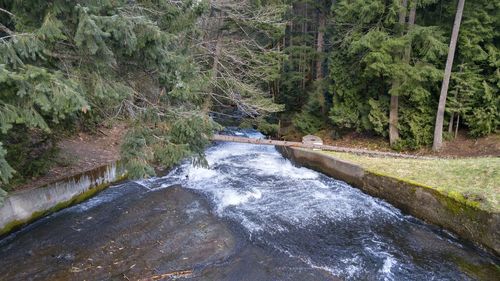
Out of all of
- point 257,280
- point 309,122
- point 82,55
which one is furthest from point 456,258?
point 309,122

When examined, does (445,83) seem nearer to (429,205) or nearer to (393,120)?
(393,120)

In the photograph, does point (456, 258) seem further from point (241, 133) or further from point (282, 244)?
point (241, 133)

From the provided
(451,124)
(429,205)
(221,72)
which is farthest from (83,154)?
(451,124)

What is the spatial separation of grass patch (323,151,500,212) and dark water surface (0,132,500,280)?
815 mm

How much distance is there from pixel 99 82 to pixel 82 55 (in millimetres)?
548

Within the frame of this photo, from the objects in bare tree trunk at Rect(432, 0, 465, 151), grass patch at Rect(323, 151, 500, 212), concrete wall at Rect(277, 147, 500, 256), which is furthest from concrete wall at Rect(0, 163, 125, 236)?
bare tree trunk at Rect(432, 0, 465, 151)

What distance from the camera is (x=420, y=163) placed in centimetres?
870

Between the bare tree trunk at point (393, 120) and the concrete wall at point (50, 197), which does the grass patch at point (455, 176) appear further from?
the concrete wall at point (50, 197)

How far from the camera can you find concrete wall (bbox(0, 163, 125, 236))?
5.71 m

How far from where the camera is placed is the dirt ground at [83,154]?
7.01 m

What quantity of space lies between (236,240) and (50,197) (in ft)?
13.1

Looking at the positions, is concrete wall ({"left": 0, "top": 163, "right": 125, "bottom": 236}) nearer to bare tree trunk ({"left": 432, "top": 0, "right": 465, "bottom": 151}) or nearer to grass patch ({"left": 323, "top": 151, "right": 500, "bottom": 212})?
grass patch ({"left": 323, "top": 151, "right": 500, "bottom": 212})

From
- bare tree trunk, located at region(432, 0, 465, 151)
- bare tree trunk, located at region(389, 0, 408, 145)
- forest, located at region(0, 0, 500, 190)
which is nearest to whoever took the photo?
forest, located at region(0, 0, 500, 190)

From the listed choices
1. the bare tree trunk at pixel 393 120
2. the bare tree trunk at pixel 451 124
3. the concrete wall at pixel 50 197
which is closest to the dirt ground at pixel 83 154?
the concrete wall at pixel 50 197
